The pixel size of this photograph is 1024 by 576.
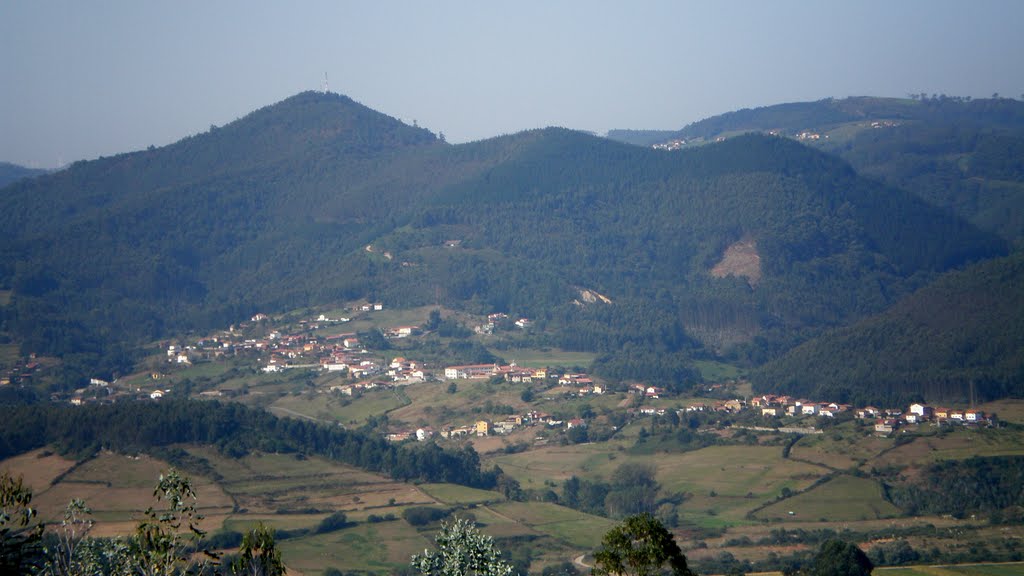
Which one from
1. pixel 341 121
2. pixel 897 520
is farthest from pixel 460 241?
pixel 897 520

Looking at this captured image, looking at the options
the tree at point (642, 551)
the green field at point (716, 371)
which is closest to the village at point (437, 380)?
the green field at point (716, 371)

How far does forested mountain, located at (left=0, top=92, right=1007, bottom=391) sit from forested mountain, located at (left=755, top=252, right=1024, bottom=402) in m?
9.61

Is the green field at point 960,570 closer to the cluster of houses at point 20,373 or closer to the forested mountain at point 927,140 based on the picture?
the cluster of houses at point 20,373

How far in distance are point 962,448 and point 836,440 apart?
6.18 metres

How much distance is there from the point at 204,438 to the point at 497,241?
64.5 metres

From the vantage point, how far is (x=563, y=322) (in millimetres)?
91250

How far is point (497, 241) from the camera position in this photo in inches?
4405

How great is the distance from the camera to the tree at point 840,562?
28984 mm

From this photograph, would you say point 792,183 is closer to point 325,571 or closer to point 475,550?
point 325,571

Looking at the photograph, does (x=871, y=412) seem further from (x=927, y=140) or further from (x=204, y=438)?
(x=927, y=140)

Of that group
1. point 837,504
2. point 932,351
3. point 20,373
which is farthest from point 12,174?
point 837,504

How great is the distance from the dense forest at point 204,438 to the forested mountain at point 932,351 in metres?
25.2

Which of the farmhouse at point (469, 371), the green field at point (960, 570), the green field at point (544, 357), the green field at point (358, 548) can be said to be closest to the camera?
the green field at point (960, 570)

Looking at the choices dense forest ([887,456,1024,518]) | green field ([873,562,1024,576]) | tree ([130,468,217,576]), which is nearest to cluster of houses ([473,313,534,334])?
dense forest ([887,456,1024,518])
